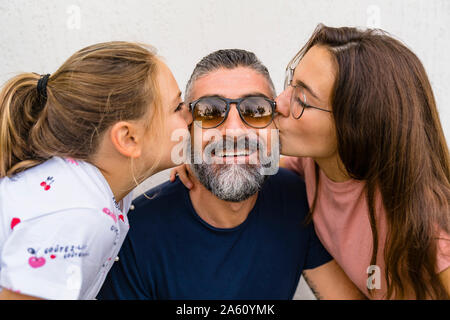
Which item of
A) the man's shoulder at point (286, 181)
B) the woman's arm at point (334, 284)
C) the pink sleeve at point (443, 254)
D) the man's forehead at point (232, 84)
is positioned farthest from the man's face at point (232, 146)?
the pink sleeve at point (443, 254)

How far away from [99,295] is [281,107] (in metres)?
1.16

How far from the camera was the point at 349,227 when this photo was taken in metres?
1.73

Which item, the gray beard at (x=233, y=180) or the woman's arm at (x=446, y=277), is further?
the gray beard at (x=233, y=180)

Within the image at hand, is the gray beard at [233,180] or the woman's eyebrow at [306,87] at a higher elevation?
the woman's eyebrow at [306,87]

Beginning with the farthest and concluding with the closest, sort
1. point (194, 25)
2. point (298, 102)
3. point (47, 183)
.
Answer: point (194, 25)
point (298, 102)
point (47, 183)

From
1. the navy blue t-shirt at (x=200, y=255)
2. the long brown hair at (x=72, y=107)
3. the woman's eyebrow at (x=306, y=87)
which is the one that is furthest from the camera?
the navy blue t-shirt at (x=200, y=255)

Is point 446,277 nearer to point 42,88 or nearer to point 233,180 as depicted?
point 233,180

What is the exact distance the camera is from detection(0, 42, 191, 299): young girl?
3.90ft

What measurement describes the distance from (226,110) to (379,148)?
0.64 metres

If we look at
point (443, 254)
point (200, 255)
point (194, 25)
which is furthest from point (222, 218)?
point (194, 25)

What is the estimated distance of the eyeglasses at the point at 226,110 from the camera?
64.3 inches

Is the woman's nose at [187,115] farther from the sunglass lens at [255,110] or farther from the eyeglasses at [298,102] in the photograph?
the eyeglasses at [298,102]

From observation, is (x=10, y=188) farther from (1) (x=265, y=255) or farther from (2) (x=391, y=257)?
(2) (x=391, y=257)
